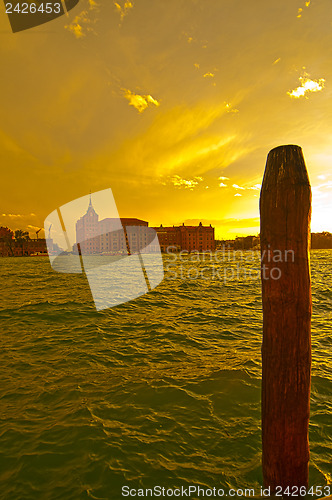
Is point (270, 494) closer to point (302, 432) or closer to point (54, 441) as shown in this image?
point (302, 432)

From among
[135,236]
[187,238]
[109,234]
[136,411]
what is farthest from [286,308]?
[109,234]

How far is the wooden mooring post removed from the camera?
213 cm

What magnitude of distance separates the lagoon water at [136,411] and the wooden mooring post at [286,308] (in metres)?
1.34

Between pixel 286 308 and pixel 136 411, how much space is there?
141 inches

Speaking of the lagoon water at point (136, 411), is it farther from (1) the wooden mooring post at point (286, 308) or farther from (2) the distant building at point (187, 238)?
(2) the distant building at point (187, 238)

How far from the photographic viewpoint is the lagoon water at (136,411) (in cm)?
323

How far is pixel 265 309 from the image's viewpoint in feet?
7.46

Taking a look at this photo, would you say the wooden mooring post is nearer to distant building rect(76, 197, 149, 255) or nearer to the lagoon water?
the lagoon water

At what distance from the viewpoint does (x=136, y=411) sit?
449 centimetres

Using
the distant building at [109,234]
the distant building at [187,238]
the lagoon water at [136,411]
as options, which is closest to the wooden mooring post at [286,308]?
the lagoon water at [136,411]

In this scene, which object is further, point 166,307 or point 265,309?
point 166,307

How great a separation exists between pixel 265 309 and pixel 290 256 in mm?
507

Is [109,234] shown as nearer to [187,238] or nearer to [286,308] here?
[187,238]

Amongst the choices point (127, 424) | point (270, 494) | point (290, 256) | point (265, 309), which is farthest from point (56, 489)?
point (290, 256)
